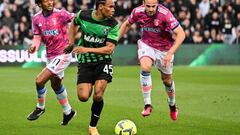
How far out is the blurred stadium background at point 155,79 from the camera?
12805 millimetres

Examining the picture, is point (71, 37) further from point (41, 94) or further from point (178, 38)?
point (178, 38)

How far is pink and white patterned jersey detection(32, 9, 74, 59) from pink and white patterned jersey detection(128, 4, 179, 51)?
5.00ft

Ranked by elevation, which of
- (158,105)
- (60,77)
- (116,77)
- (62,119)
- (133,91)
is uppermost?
(60,77)

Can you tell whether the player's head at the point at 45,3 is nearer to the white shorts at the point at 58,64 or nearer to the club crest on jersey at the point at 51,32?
the club crest on jersey at the point at 51,32

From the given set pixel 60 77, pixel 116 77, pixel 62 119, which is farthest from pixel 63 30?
pixel 116 77

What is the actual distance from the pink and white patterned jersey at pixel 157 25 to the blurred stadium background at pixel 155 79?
63.7 inches

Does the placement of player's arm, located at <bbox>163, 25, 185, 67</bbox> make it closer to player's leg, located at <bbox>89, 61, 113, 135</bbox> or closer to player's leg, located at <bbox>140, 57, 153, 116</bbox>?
player's leg, located at <bbox>140, 57, 153, 116</bbox>

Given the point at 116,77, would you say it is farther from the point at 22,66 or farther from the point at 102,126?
the point at 102,126

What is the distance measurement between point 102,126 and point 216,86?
10183 mm

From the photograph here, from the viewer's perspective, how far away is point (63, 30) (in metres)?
13.2

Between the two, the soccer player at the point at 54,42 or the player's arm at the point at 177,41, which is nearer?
the player's arm at the point at 177,41

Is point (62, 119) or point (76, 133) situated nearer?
point (76, 133)

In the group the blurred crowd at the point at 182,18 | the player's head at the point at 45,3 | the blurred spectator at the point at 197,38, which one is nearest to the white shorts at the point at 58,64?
the player's head at the point at 45,3

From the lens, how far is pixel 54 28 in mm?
13047
